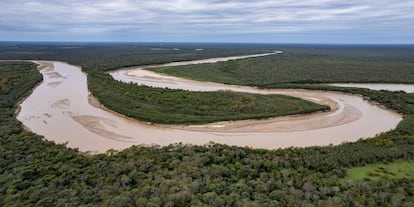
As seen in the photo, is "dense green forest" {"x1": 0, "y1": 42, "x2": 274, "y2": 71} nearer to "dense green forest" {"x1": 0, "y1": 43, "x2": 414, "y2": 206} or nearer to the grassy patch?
"dense green forest" {"x1": 0, "y1": 43, "x2": 414, "y2": 206}

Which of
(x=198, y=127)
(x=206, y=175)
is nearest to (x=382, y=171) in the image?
(x=206, y=175)

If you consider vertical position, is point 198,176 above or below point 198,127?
below

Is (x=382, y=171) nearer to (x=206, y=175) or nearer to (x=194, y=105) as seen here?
(x=206, y=175)

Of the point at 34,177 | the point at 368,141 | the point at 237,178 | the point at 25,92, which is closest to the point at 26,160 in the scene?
the point at 34,177

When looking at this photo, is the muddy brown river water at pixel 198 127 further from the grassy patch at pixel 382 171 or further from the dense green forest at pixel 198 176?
the grassy patch at pixel 382 171

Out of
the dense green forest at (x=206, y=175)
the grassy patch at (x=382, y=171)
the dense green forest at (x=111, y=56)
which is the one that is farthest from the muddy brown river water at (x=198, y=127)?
the dense green forest at (x=111, y=56)

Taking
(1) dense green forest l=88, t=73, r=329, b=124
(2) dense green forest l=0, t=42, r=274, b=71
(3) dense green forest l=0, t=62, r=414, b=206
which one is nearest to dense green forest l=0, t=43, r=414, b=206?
(3) dense green forest l=0, t=62, r=414, b=206
